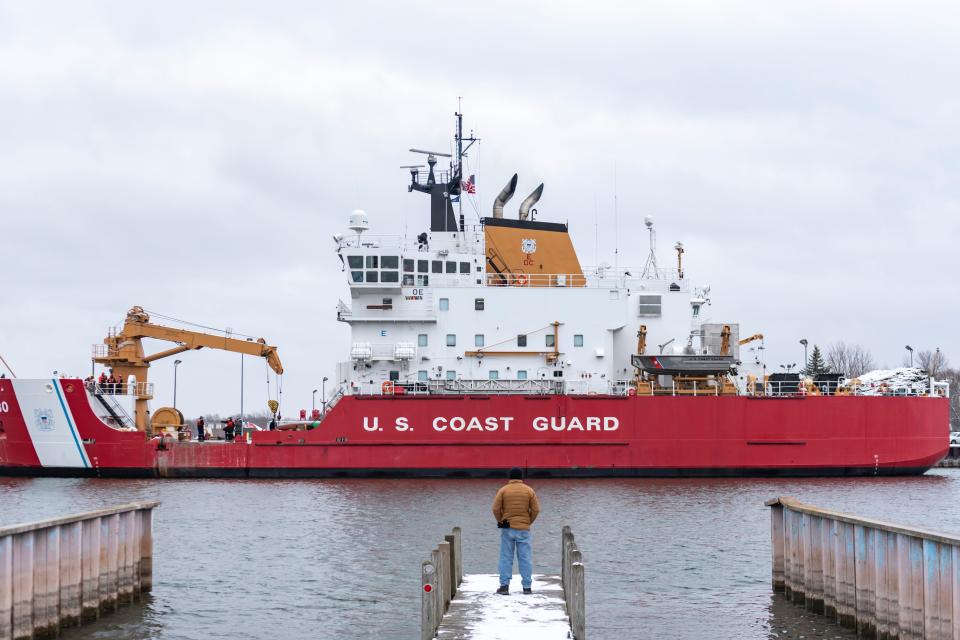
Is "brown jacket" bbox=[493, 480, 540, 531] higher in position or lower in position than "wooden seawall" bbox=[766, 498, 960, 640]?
higher

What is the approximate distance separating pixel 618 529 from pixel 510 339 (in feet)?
40.2

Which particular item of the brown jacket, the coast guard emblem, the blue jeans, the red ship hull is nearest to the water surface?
the red ship hull

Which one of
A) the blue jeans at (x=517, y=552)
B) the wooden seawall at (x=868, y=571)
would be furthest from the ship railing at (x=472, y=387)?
the blue jeans at (x=517, y=552)

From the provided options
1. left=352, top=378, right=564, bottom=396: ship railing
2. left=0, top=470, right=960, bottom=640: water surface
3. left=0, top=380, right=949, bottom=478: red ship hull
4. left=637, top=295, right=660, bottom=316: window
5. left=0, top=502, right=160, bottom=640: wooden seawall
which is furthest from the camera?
left=637, top=295, right=660, bottom=316: window

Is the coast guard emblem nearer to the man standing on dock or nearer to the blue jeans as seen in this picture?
the blue jeans

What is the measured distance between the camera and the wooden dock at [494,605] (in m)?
10.3

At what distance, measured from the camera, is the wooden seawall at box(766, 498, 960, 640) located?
32.5ft

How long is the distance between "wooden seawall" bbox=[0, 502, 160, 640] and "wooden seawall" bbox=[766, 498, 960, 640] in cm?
803

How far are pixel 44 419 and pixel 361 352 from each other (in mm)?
8571

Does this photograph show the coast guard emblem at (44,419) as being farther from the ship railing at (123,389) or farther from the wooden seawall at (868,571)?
the wooden seawall at (868,571)

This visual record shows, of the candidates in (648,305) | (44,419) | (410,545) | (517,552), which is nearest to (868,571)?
(517,552)

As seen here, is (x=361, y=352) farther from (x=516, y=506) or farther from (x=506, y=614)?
(x=506, y=614)

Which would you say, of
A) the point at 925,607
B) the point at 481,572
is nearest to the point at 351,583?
the point at 481,572

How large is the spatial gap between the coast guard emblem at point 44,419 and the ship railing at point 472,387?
8.02 metres
